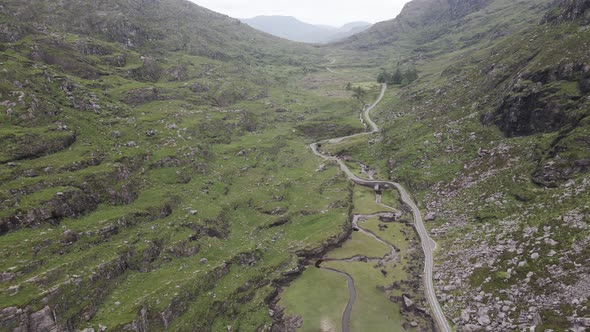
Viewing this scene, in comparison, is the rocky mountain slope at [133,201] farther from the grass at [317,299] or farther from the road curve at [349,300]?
the road curve at [349,300]

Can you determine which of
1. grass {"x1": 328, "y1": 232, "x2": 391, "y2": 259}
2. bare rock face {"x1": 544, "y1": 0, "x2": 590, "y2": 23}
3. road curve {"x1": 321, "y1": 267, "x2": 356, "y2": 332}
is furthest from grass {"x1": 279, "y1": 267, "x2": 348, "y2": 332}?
bare rock face {"x1": 544, "y1": 0, "x2": 590, "y2": 23}

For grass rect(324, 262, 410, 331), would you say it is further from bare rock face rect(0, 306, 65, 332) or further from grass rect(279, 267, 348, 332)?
bare rock face rect(0, 306, 65, 332)

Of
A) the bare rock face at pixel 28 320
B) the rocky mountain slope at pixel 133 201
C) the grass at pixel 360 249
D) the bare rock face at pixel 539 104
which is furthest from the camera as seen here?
the bare rock face at pixel 539 104

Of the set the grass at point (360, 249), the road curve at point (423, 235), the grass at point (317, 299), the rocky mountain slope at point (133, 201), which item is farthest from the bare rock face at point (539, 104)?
the grass at point (317, 299)

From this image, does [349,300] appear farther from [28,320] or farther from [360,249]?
[28,320]

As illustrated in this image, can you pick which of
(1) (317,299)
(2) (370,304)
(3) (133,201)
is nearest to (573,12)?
(2) (370,304)

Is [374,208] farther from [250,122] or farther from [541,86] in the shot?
[250,122]

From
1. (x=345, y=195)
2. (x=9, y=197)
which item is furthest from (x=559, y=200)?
(x=9, y=197)

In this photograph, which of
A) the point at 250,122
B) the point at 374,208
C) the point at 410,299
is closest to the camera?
the point at 410,299
